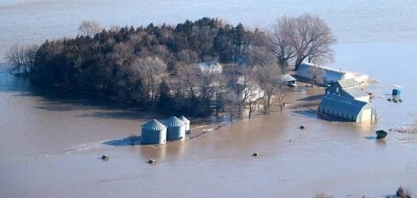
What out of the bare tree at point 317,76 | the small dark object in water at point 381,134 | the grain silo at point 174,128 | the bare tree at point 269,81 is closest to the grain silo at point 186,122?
the grain silo at point 174,128

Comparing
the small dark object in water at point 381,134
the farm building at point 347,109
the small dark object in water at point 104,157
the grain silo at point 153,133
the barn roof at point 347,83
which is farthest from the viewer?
the barn roof at point 347,83

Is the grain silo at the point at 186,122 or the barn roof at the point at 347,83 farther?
the barn roof at the point at 347,83

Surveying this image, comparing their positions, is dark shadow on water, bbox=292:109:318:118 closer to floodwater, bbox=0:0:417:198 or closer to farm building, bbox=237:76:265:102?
floodwater, bbox=0:0:417:198

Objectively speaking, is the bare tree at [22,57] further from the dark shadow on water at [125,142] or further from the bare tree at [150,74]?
the dark shadow on water at [125,142]

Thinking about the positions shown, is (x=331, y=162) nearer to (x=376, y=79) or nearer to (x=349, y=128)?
(x=349, y=128)

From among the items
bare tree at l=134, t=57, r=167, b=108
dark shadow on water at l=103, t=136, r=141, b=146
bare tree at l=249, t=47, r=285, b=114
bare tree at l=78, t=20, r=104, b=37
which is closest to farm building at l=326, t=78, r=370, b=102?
bare tree at l=249, t=47, r=285, b=114

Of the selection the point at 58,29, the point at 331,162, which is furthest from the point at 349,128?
the point at 58,29
